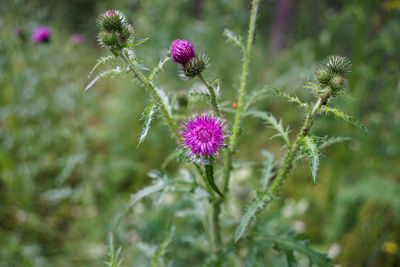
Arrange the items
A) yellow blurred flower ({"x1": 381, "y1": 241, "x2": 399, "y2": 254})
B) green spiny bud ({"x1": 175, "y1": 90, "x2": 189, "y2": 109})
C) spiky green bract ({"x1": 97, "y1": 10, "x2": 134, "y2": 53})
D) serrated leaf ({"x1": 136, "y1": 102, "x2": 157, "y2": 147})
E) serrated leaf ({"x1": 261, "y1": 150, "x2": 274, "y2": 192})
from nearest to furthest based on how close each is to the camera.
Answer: serrated leaf ({"x1": 136, "y1": 102, "x2": 157, "y2": 147}) → spiky green bract ({"x1": 97, "y1": 10, "x2": 134, "y2": 53}) → serrated leaf ({"x1": 261, "y1": 150, "x2": 274, "y2": 192}) → green spiny bud ({"x1": 175, "y1": 90, "x2": 189, "y2": 109}) → yellow blurred flower ({"x1": 381, "y1": 241, "x2": 399, "y2": 254})

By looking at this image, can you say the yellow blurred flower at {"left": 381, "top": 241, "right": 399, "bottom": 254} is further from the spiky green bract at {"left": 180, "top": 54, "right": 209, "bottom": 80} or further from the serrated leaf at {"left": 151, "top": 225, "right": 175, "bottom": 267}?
the spiky green bract at {"left": 180, "top": 54, "right": 209, "bottom": 80}

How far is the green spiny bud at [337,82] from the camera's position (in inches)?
50.0

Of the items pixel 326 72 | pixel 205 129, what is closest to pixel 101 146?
pixel 205 129

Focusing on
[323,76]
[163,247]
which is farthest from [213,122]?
[163,247]

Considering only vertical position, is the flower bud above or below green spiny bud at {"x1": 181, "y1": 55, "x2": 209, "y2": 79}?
above

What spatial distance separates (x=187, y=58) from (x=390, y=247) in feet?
10.0

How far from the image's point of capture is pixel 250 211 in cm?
137

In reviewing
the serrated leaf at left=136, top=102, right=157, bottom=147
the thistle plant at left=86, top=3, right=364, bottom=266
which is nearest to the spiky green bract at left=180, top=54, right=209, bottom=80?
the thistle plant at left=86, top=3, right=364, bottom=266

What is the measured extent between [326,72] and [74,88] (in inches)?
112

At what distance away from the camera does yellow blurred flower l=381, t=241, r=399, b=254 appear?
2.94 m

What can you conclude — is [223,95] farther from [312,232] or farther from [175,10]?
[312,232]

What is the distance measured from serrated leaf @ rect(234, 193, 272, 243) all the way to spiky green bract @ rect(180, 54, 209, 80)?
755 mm

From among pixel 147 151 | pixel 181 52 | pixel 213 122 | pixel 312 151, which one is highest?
pixel 147 151

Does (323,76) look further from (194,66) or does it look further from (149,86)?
(149,86)
